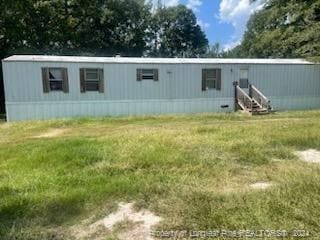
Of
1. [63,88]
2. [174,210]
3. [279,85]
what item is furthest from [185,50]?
[174,210]

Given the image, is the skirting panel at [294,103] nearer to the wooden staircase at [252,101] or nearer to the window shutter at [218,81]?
the wooden staircase at [252,101]

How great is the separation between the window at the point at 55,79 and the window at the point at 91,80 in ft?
1.96

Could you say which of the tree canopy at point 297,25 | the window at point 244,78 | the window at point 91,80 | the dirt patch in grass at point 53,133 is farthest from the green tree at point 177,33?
the dirt patch in grass at point 53,133

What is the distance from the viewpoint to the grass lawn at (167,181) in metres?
3.76

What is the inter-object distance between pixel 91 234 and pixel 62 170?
243cm

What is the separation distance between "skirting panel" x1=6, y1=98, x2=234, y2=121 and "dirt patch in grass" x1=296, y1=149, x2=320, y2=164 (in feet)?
29.7

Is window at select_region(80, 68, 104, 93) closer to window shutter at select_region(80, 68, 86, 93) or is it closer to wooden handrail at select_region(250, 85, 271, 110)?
window shutter at select_region(80, 68, 86, 93)

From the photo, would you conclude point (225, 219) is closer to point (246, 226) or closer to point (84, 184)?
point (246, 226)

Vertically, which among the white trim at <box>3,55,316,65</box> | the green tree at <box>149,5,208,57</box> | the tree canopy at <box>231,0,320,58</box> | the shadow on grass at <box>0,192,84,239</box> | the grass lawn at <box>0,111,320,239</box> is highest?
the green tree at <box>149,5,208,57</box>

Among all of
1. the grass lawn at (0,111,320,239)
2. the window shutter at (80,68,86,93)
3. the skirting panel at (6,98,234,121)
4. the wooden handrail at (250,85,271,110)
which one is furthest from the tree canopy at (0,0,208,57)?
the grass lawn at (0,111,320,239)

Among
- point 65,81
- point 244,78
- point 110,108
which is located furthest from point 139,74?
point 244,78

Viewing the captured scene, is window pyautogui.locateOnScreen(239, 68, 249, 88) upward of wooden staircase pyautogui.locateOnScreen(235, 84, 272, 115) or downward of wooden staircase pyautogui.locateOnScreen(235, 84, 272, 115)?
upward

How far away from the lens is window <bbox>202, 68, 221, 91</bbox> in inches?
615

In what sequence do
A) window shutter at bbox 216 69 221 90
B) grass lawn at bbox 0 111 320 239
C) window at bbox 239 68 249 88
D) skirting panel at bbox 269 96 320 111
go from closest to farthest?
1. grass lawn at bbox 0 111 320 239
2. window shutter at bbox 216 69 221 90
3. window at bbox 239 68 249 88
4. skirting panel at bbox 269 96 320 111
